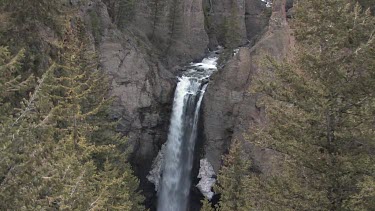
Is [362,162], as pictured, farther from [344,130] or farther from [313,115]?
[313,115]

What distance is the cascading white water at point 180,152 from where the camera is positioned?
1267 inches

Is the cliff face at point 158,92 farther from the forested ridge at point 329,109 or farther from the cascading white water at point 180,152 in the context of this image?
the forested ridge at point 329,109

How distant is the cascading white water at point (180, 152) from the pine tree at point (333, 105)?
70.4ft

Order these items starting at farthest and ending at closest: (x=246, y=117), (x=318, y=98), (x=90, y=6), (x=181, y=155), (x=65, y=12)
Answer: (x=90, y=6)
(x=181, y=155)
(x=246, y=117)
(x=65, y=12)
(x=318, y=98)

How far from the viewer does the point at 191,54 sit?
45812 millimetres

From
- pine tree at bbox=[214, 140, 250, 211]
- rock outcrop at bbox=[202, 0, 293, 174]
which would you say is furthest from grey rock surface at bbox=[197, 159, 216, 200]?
pine tree at bbox=[214, 140, 250, 211]

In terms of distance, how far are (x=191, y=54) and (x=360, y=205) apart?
122 feet

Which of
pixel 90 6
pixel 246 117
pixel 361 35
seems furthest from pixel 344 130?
pixel 90 6

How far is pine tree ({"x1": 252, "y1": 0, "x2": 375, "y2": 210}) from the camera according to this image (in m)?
10.5

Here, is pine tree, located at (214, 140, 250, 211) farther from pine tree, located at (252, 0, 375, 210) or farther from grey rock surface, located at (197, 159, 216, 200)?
grey rock surface, located at (197, 159, 216, 200)

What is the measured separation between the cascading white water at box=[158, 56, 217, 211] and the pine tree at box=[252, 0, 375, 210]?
2145 cm

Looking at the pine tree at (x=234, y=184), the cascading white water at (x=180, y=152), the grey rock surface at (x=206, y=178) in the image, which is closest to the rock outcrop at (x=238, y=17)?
the cascading white water at (x=180, y=152)

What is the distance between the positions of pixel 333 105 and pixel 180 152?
23042mm

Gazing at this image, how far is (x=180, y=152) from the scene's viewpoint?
108 ft
